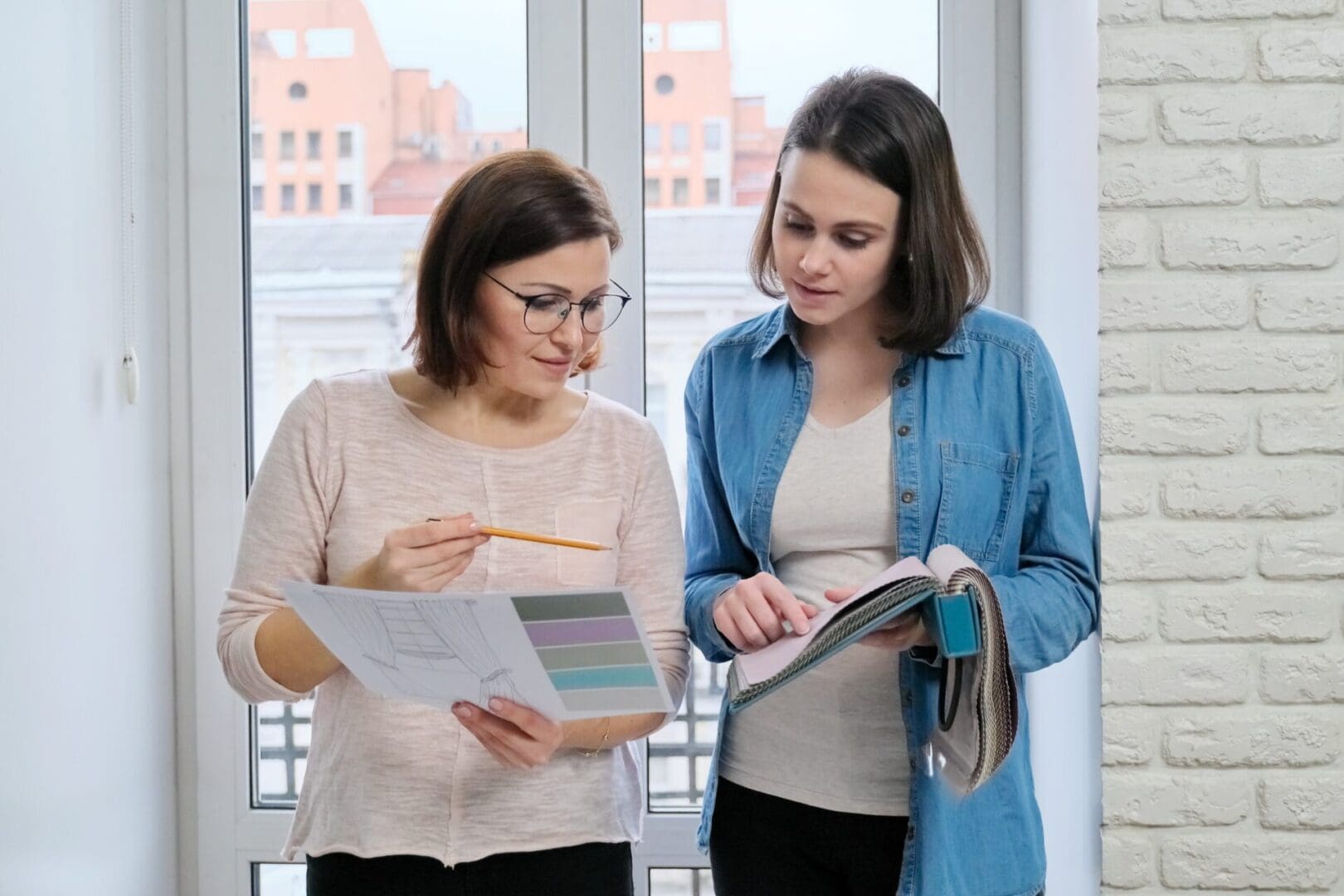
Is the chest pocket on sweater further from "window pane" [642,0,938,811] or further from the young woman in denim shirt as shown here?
"window pane" [642,0,938,811]

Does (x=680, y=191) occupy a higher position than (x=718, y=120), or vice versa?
(x=718, y=120)

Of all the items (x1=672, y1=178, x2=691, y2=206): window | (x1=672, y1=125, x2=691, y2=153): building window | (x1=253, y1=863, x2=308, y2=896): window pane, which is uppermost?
(x1=672, y1=125, x2=691, y2=153): building window

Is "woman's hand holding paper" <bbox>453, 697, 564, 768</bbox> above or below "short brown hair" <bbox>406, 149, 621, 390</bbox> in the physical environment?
below

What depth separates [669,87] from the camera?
209 centimetres

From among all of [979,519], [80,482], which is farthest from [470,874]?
[80,482]

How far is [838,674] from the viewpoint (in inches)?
55.6

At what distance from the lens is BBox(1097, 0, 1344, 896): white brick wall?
1477mm

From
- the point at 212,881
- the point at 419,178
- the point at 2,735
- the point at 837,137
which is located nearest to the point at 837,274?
the point at 837,137

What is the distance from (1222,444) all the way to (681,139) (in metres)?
1.01

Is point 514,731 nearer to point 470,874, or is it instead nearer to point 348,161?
point 470,874

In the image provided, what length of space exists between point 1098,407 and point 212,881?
5.35 feet

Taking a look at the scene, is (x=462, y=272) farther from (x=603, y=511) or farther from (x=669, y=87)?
(x=669, y=87)

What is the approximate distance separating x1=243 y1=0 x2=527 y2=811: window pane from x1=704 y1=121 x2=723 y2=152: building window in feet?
0.99

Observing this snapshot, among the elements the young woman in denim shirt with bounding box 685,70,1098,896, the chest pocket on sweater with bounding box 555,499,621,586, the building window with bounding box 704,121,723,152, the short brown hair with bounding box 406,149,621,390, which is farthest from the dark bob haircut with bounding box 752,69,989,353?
the building window with bounding box 704,121,723,152
